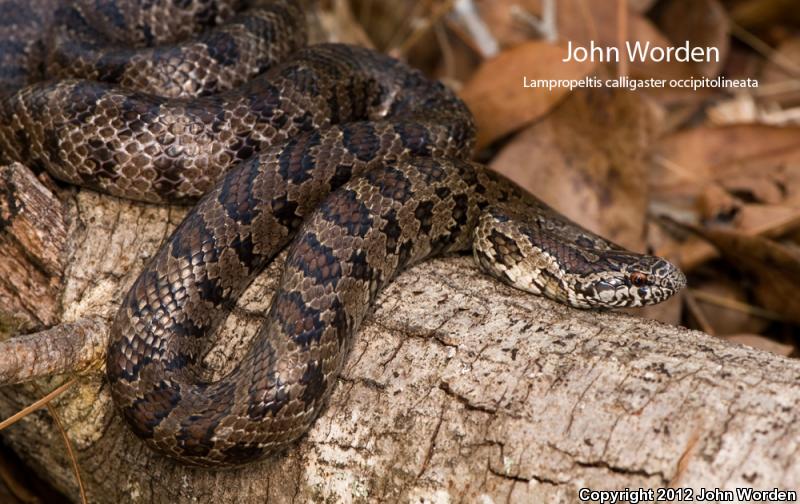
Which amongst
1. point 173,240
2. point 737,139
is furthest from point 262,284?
point 737,139

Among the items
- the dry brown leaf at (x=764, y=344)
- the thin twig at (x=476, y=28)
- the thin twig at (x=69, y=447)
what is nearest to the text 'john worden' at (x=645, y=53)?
the thin twig at (x=476, y=28)

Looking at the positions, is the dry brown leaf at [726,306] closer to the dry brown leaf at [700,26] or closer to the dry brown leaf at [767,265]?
the dry brown leaf at [767,265]

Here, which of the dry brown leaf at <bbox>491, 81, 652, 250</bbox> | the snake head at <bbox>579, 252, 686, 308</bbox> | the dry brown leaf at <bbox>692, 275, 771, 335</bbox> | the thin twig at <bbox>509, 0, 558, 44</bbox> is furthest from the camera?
the thin twig at <bbox>509, 0, 558, 44</bbox>

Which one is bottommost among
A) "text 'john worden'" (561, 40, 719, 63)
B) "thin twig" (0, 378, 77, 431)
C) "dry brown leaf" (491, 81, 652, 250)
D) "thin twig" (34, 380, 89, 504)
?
"thin twig" (34, 380, 89, 504)

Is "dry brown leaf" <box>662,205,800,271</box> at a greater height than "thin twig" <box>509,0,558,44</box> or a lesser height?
lesser

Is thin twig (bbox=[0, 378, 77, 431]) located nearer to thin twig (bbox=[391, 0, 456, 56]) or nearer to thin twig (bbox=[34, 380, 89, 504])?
thin twig (bbox=[34, 380, 89, 504])

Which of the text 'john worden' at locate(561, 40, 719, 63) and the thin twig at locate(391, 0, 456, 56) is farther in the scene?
the thin twig at locate(391, 0, 456, 56)

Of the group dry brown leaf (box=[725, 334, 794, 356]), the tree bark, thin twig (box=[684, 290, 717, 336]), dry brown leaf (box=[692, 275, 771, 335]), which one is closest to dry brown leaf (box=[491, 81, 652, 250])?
thin twig (box=[684, 290, 717, 336])
